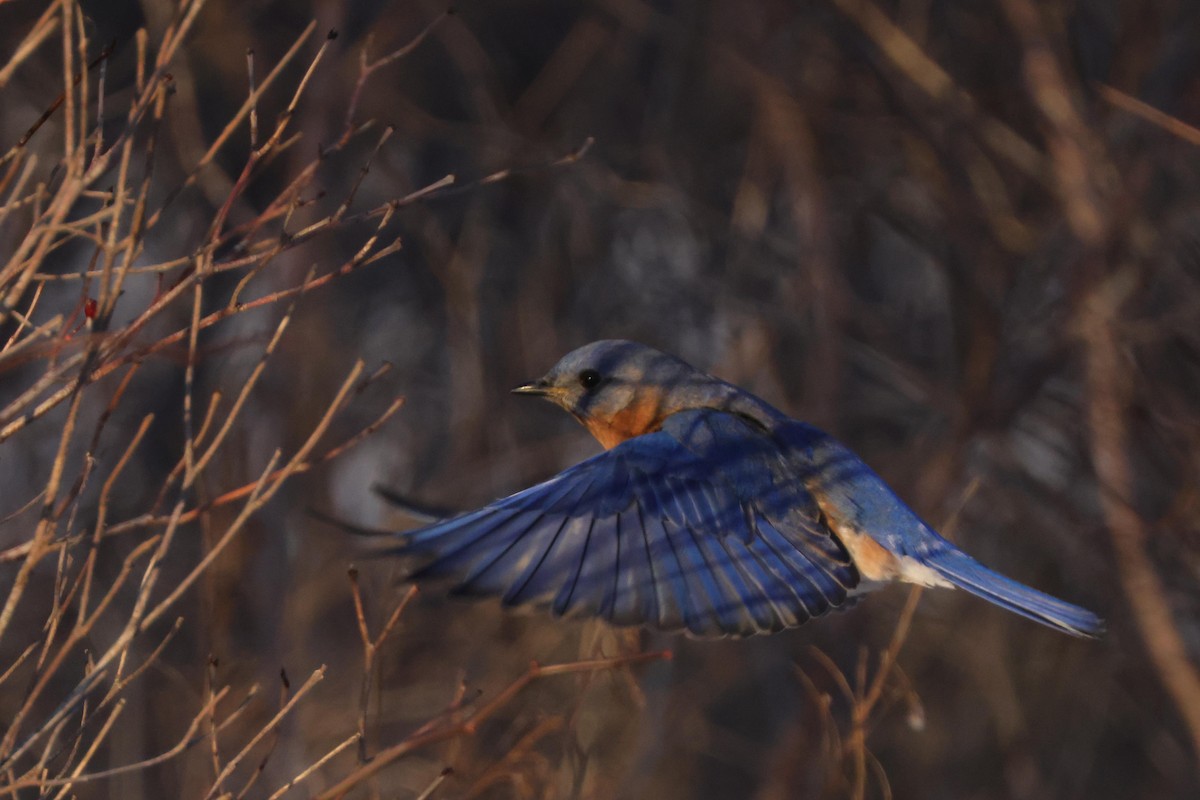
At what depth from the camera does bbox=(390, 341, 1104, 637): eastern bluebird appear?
3.09 meters

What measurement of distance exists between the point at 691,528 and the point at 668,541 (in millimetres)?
115

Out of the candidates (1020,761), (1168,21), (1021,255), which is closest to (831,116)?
(1021,255)

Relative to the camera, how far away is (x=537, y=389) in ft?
13.5

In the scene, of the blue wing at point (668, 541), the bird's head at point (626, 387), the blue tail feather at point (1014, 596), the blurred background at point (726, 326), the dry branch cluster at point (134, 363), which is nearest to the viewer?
the dry branch cluster at point (134, 363)

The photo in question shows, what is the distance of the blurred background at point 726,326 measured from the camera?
527 cm

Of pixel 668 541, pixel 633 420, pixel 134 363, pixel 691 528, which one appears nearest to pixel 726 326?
pixel 633 420

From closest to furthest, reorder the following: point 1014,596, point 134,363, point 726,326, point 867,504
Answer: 1. point 134,363
2. point 1014,596
3. point 867,504
4. point 726,326

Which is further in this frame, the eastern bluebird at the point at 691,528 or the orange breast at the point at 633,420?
the orange breast at the point at 633,420

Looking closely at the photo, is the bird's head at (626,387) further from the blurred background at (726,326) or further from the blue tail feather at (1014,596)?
the blurred background at (726,326)

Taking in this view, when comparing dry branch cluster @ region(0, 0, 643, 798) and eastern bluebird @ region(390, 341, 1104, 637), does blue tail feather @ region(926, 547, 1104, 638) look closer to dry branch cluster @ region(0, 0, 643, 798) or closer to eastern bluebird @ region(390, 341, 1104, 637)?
eastern bluebird @ region(390, 341, 1104, 637)

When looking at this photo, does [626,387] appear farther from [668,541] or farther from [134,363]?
[134,363]

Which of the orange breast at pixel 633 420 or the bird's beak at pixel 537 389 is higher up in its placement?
the bird's beak at pixel 537 389

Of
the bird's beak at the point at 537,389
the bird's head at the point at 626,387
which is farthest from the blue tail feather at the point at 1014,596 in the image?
the bird's beak at the point at 537,389

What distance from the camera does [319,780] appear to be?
538cm
